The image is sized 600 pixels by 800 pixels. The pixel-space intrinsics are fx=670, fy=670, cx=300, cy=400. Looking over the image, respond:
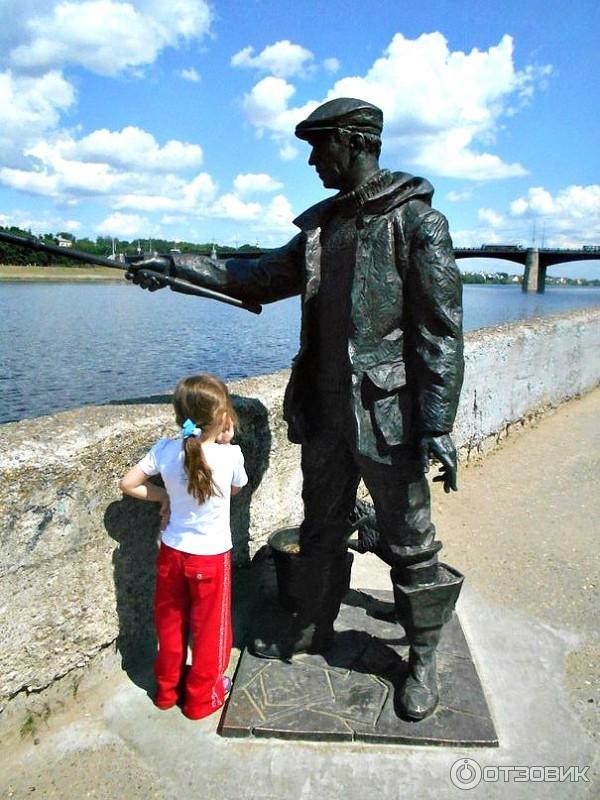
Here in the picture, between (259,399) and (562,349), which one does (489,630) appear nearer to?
(259,399)

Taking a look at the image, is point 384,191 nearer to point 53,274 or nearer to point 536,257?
point 53,274

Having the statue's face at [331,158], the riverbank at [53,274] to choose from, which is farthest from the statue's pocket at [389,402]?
the riverbank at [53,274]

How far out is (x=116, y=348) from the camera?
14031 millimetres

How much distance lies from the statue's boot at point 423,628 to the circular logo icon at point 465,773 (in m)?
0.24

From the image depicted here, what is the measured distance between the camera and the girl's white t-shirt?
8.83 ft

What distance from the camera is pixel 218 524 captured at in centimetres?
276

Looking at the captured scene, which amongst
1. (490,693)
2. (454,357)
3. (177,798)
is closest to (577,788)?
(490,693)

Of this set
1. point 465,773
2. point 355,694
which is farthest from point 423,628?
point 465,773

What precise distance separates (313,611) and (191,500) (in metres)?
0.95

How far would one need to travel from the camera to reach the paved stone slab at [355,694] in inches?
106

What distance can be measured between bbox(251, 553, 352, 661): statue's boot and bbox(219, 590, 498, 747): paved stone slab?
2.0 inches

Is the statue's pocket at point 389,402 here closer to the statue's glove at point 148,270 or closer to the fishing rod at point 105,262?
the fishing rod at point 105,262

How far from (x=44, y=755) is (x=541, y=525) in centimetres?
370

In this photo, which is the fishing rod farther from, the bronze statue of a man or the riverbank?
the riverbank
